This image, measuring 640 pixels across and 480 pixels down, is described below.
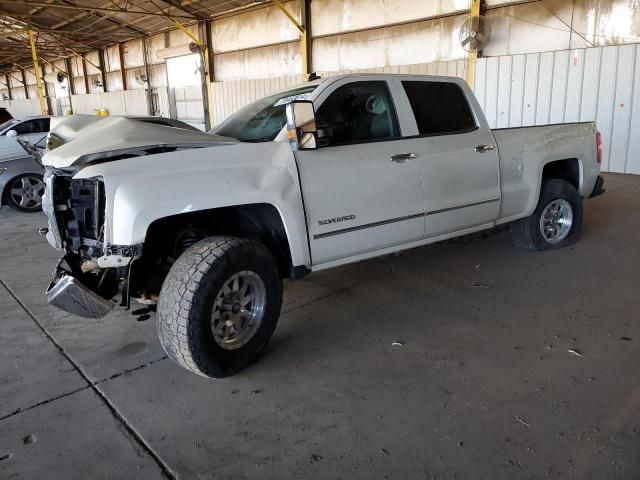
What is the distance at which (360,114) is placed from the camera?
3748 mm

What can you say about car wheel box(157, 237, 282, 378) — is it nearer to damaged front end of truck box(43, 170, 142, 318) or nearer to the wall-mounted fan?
damaged front end of truck box(43, 170, 142, 318)

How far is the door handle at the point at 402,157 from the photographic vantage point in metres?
3.74

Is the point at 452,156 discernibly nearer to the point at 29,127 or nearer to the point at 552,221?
the point at 552,221

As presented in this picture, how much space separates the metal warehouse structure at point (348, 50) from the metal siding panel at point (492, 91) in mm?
22

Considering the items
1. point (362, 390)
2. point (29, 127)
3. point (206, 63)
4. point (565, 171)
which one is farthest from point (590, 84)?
point (206, 63)

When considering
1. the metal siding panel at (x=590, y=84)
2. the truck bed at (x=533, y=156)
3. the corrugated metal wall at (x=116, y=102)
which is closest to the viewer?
the truck bed at (x=533, y=156)

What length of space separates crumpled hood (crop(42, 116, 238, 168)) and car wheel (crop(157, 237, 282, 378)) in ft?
2.13

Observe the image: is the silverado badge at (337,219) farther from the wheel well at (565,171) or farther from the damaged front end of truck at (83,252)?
the wheel well at (565,171)

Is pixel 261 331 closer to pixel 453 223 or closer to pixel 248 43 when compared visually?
pixel 453 223

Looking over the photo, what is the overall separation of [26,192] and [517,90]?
9622 mm

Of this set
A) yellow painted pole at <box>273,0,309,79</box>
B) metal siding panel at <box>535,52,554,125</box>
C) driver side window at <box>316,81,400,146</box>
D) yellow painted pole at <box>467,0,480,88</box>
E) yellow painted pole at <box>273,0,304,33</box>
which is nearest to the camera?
driver side window at <box>316,81,400,146</box>

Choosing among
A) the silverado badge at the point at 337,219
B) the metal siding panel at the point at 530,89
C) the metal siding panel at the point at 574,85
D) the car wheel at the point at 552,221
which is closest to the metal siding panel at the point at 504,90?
the metal siding panel at the point at 530,89

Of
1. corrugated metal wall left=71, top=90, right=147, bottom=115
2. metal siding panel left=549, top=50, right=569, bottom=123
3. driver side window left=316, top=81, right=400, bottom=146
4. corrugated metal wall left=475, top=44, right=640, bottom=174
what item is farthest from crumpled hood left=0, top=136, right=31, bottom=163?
corrugated metal wall left=71, top=90, right=147, bottom=115

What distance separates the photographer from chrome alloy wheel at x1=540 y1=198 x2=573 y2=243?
17.6 ft
